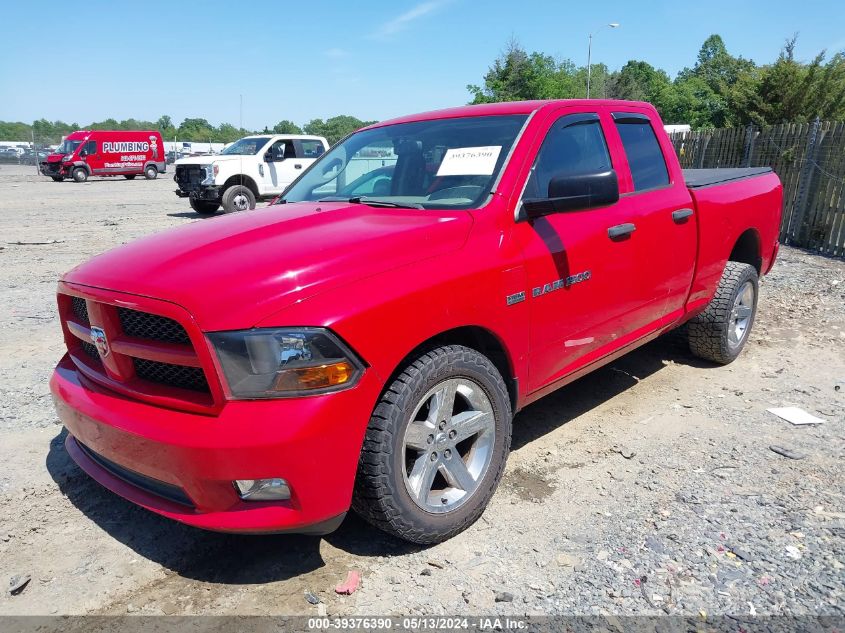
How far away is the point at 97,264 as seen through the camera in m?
2.75

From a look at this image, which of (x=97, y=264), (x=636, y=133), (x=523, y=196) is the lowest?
(x=97, y=264)

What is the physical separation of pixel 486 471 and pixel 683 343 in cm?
305

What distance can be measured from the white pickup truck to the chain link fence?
376 inches

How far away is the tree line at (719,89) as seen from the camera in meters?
22.2

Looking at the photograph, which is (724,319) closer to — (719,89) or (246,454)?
(246,454)

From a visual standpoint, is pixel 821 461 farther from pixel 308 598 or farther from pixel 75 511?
pixel 75 511

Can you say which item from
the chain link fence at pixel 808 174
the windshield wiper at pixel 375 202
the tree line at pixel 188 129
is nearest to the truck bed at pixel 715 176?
the windshield wiper at pixel 375 202

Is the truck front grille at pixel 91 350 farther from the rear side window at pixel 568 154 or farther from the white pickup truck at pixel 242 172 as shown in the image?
the white pickup truck at pixel 242 172

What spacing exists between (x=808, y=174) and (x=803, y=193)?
0.33 meters

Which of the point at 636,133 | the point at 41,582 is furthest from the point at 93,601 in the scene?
the point at 636,133

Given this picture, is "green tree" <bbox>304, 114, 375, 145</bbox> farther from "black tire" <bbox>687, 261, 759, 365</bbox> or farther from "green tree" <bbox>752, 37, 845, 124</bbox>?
"black tire" <bbox>687, 261, 759, 365</bbox>

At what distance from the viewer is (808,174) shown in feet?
35.0

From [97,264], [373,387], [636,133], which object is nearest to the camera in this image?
[373,387]

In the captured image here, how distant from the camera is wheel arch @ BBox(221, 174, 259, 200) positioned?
14984 millimetres
